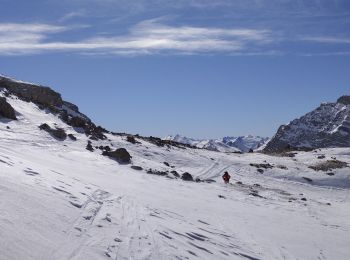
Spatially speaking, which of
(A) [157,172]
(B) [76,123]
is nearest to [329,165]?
(A) [157,172]

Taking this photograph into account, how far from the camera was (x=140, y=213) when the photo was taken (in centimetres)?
1417

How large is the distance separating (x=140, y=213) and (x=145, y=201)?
3.16m

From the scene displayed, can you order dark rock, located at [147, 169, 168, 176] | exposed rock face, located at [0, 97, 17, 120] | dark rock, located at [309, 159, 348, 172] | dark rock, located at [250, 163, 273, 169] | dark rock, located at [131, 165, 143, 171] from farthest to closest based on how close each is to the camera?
dark rock, located at [309, 159, 348, 172] < dark rock, located at [250, 163, 273, 169] < exposed rock face, located at [0, 97, 17, 120] < dark rock, located at [131, 165, 143, 171] < dark rock, located at [147, 169, 168, 176]

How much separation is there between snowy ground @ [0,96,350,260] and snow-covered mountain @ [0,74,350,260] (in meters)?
0.05

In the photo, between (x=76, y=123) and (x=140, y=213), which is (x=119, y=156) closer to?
(x=76, y=123)

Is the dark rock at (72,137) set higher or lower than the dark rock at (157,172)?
higher

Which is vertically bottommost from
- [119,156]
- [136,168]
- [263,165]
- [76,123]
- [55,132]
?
[136,168]

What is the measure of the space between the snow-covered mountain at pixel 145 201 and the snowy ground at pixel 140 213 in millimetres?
48

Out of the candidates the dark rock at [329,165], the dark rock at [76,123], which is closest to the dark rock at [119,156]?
the dark rock at [76,123]

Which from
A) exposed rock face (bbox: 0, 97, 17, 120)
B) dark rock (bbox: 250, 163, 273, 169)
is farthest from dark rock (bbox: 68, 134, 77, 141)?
dark rock (bbox: 250, 163, 273, 169)

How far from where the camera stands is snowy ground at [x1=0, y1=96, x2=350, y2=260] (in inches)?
377

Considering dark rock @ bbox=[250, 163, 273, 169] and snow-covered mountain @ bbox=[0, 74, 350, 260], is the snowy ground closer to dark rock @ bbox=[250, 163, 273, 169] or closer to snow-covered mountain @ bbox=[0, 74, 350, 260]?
snow-covered mountain @ bbox=[0, 74, 350, 260]

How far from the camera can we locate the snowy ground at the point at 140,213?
959 cm

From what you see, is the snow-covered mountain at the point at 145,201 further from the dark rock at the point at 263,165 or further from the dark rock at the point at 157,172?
the dark rock at the point at 157,172
